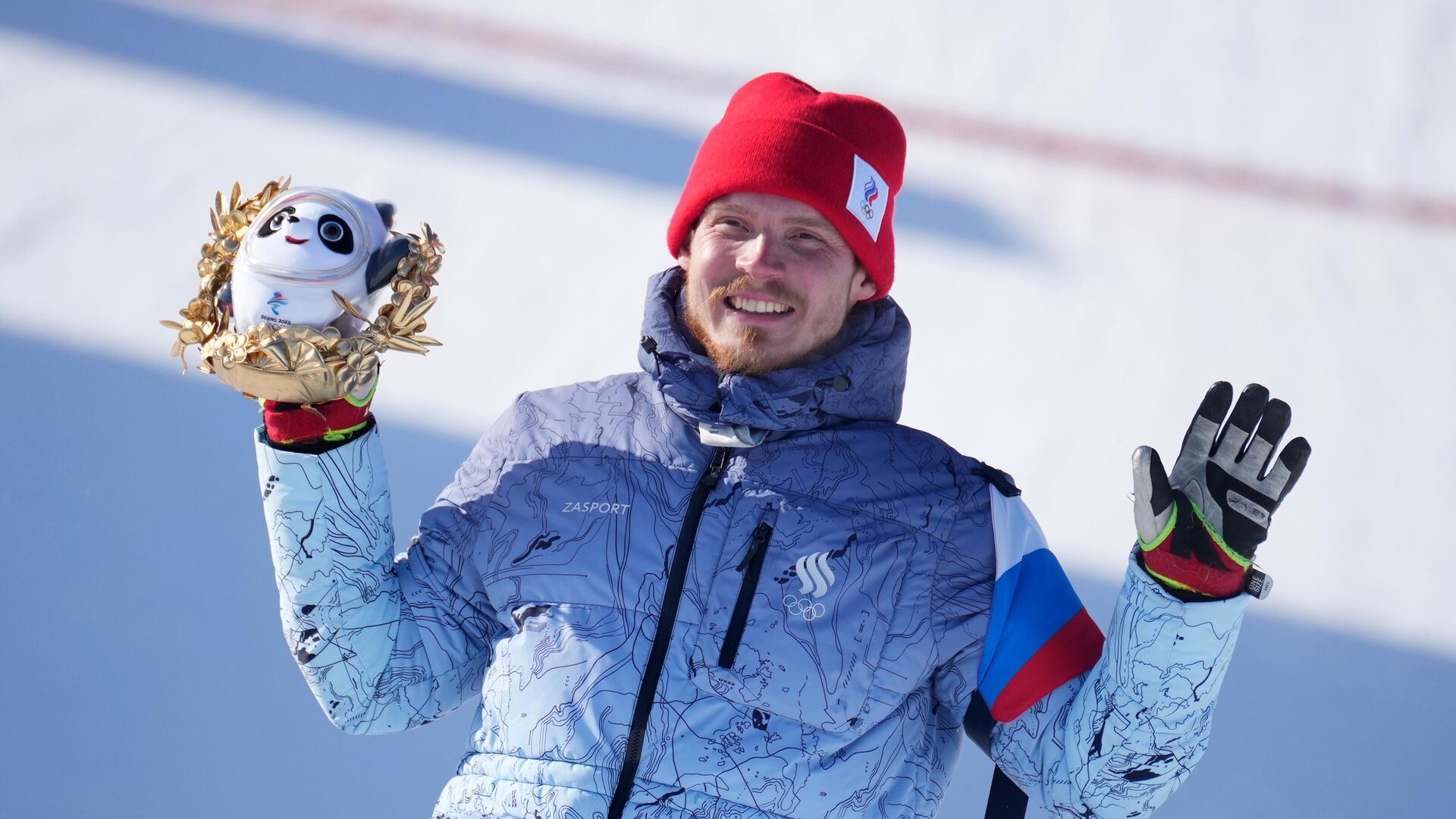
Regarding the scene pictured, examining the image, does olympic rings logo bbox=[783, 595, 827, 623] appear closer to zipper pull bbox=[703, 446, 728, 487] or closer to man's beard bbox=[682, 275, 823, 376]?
zipper pull bbox=[703, 446, 728, 487]

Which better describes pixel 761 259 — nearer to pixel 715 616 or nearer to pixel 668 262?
pixel 715 616

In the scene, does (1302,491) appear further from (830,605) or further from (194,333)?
(194,333)

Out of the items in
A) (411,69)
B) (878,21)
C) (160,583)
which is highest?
(878,21)

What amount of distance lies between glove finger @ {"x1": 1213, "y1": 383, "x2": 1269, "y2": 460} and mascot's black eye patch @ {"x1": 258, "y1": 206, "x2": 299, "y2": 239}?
87 cm

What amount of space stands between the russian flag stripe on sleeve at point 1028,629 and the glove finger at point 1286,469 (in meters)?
0.23

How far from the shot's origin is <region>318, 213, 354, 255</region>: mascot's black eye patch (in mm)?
1353

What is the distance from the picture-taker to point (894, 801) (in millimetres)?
1395

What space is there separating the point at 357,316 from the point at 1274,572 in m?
1.48

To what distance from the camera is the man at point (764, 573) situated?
1285 millimetres

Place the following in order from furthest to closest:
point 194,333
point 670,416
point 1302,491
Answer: point 1302,491 < point 670,416 < point 194,333

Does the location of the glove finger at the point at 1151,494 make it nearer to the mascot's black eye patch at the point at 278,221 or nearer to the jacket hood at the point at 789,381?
the jacket hood at the point at 789,381

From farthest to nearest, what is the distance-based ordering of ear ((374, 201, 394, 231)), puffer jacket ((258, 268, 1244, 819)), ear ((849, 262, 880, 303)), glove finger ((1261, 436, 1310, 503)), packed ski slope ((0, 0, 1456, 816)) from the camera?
packed ski slope ((0, 0, 1456, 816))
ear ((849, 262, 880, 303))
ear ((374, 201, 394, 231))
puffer jacket ((258, 268, 1244, 819))
glove finger ((1261, 436, 1310, 503))

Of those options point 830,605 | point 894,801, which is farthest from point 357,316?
point 894,801

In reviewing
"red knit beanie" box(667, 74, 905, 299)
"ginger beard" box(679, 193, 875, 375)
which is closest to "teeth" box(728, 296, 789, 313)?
"ginger beard" box(679, 193, 875, 375)
